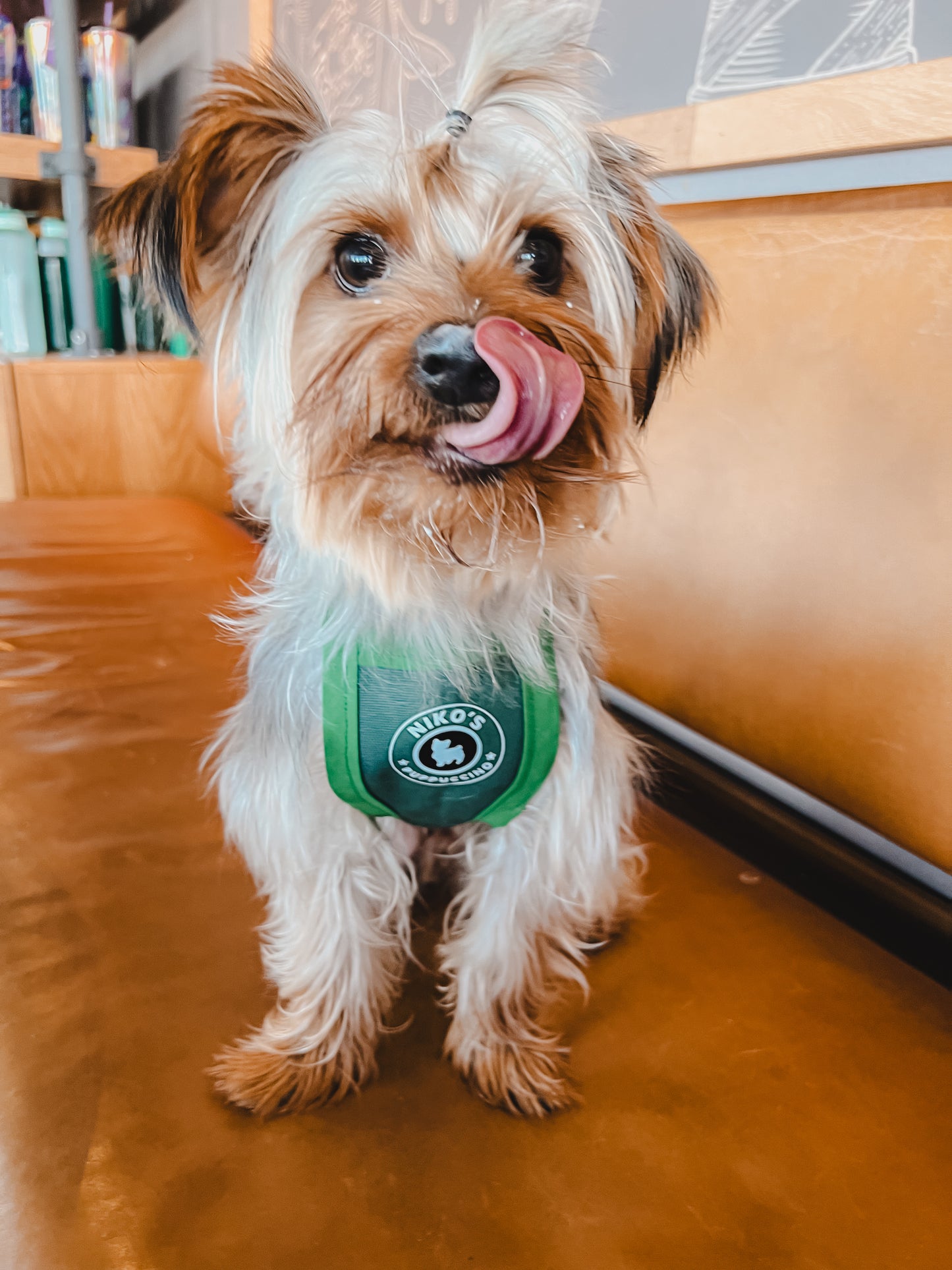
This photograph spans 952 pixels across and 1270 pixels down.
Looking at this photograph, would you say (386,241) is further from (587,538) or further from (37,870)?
(37,870)

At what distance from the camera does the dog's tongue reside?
66 cm

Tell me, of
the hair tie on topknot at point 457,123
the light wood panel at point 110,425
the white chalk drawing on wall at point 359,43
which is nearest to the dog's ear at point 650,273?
the hair tie on topknot at point 457,123

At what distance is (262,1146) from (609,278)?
0.89 m

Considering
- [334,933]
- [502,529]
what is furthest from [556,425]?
[334,933]

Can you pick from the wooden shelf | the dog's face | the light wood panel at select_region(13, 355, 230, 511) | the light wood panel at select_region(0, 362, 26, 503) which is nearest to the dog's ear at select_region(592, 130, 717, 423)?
the dog's face

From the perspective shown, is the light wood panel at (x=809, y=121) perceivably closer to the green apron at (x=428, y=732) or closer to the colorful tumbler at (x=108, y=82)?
the green apron at (x=428, y=732)

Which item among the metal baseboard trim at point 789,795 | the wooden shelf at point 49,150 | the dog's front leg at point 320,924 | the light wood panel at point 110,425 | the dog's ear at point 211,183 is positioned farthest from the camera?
the wooden shelf at point 49,150

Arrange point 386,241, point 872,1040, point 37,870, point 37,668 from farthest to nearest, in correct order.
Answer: point 37,668 → point 37,870 → point 872,1040 → point 386,241

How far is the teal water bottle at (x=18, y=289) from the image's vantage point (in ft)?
8.75

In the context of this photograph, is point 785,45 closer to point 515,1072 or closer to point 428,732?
point 428,732

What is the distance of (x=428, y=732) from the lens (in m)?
0.84

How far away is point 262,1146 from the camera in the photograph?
31.0 inches

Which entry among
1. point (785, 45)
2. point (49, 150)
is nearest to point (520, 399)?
point (785, 45)

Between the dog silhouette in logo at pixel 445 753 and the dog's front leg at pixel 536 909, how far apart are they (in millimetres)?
133
